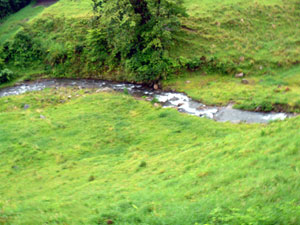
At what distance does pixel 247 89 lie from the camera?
30406 millimetres

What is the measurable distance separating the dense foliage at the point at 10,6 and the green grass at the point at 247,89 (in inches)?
1675

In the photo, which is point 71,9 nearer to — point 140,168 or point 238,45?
point 238,45

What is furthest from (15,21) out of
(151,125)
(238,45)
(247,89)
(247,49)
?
(247,89)

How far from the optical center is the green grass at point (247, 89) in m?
27.2

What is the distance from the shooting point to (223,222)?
8.22m

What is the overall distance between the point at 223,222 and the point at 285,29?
38.3 metres

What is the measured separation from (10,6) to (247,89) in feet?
172

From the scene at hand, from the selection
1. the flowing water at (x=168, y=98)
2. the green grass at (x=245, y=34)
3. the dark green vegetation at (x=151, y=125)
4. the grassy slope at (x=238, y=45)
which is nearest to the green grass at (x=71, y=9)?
the grassy slope at (x=238, y=45)

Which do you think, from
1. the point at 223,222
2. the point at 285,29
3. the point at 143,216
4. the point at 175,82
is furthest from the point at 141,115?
the point at 285,29

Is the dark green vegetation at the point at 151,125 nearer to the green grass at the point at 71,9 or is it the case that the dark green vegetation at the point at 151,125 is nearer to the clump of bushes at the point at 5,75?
the clump of bushes at the point at 5,75

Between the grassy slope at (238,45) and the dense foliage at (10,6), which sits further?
the dense foliage at (10,6)

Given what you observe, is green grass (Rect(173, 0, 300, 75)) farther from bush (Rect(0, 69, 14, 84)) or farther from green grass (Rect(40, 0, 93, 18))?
bush (Rect(0, 69, 14, 84))

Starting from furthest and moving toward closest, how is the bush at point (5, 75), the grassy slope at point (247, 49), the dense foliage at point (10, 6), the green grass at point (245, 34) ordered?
the dense foliage at point (10, 6)
the bush at point (5, 75)
the green grass at point (245, 34)
the grassy slope at point (247, 49)

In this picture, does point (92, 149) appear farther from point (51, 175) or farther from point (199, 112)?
point (199, 112)
